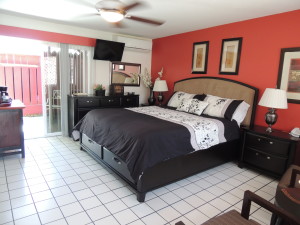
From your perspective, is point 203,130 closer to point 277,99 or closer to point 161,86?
Answer: point 277,99

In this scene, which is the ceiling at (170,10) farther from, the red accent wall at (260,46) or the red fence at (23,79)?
the red fence at (23,79)

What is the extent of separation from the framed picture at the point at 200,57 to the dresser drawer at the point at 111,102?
1.94 meters

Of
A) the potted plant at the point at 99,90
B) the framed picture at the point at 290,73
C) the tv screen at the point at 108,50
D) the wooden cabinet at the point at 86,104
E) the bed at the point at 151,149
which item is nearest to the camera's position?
the bed at the point at 151,149

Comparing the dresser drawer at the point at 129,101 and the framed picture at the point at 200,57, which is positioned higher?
the framed picture at the point at 200,57

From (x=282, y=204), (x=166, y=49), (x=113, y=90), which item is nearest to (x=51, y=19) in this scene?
(x=113, y=90)

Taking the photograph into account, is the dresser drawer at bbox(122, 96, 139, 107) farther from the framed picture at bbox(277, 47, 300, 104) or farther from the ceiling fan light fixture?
the framed picture at bbox(277, 47, 300, 104)

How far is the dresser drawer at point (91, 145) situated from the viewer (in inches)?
127

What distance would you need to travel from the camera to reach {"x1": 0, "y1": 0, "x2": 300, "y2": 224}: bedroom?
3.16 m

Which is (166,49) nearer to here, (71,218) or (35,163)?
(35,163)

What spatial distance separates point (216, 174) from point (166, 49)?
338 cm

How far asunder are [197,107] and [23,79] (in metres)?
5.51

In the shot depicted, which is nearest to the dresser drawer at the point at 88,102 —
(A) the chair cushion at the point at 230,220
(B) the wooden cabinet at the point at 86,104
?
(B) the wooden cabinet at the point at 86,104

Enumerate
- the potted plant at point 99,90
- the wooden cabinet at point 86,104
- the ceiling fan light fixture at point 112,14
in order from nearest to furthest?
the ceiling fan light fixture at point 112,14 → the wooden cabinet at point 86,104 → the potted plant at point 99,90

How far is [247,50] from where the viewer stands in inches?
143
